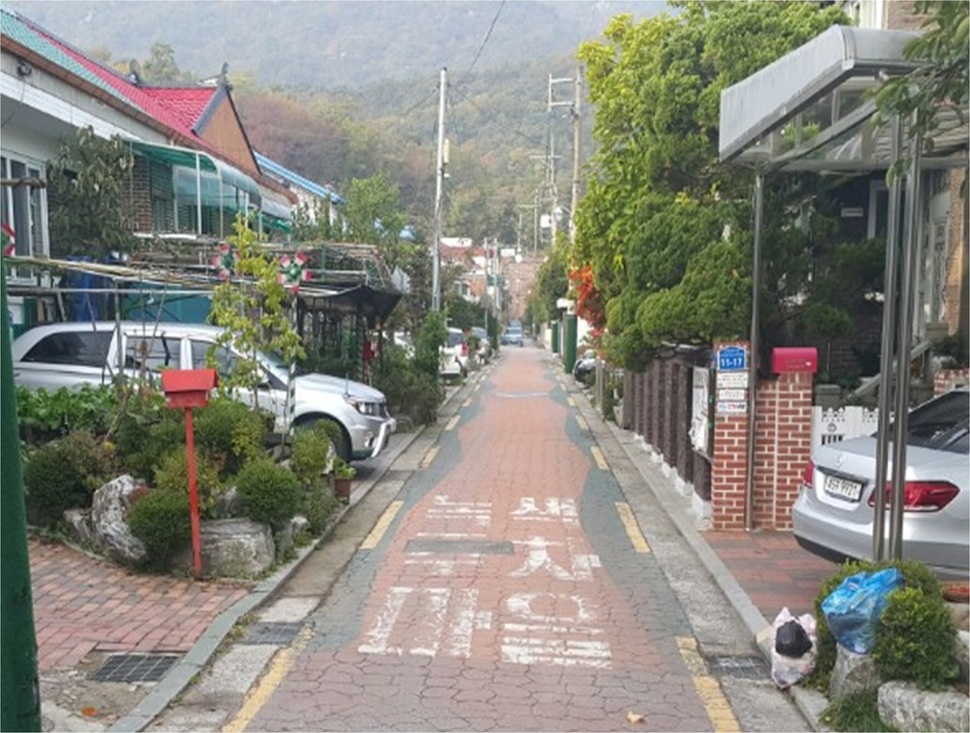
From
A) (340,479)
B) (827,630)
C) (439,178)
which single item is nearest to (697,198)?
(340,479)

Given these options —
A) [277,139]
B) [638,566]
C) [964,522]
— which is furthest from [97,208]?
[277,139]

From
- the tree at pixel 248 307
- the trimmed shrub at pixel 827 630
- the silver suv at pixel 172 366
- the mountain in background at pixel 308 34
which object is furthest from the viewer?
the mountain in background at pixel 308 34

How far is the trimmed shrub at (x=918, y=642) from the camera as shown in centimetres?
499

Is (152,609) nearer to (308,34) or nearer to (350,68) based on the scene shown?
(308,34)

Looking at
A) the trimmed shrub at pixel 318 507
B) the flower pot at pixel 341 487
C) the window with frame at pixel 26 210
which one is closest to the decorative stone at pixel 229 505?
the trimmed shrub at pixel 318 507

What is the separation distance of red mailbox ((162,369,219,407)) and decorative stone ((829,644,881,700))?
15.9ft

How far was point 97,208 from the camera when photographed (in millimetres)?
13219

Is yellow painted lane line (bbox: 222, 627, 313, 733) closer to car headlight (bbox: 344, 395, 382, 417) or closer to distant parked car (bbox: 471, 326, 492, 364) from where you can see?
car headlight (bbox: 344, 395, 382, 417)

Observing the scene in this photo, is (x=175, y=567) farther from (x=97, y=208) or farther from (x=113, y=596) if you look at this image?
A: (x=97, y=208)

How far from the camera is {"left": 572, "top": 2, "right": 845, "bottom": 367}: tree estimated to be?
10.3m

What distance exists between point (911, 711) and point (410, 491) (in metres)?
8.27

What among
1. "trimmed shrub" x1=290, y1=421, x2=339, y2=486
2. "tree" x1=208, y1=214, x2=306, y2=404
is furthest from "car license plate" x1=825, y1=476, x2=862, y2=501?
"tree" x1=208, y1=214, x2=306, y2=404

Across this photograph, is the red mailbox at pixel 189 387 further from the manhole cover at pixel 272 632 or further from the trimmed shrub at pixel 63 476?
the manhole cover at pixel 272 632

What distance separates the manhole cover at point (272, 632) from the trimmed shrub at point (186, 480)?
59.9 inches
